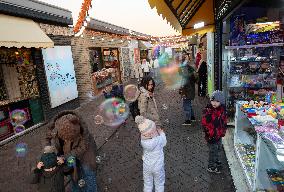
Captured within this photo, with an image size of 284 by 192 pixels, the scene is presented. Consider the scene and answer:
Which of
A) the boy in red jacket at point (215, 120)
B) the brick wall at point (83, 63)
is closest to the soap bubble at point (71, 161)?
the boy in red jacket at point (215, 120)

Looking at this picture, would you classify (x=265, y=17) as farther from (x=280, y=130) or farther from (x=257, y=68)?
(x=280, y=130)

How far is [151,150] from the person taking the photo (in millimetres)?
3715

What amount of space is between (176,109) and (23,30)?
6573mm

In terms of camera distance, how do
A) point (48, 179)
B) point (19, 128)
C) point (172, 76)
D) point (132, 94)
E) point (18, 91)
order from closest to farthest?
point (48, 179), point (132, 94), point (19, 128), point (18, 91), point (172, 76)

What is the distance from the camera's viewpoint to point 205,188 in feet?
15.1

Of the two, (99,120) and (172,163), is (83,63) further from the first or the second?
(172,163)

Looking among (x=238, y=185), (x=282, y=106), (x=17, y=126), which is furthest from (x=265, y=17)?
(x=17, y=126)

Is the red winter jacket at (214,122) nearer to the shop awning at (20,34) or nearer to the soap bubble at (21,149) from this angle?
the soap bubble at (21,149)

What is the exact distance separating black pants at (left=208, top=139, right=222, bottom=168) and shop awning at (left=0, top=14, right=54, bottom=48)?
19.6 feet

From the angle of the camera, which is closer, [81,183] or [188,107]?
[81,183]

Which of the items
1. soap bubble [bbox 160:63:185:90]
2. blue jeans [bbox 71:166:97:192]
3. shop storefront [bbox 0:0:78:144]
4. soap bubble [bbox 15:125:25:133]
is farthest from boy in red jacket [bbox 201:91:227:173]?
soap bubble [bbox 15:125:25:133]

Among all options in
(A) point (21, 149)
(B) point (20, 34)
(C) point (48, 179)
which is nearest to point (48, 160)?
(C) point (48, 179)

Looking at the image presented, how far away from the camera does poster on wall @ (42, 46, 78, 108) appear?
1040 cm

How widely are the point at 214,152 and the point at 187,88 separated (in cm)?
318
